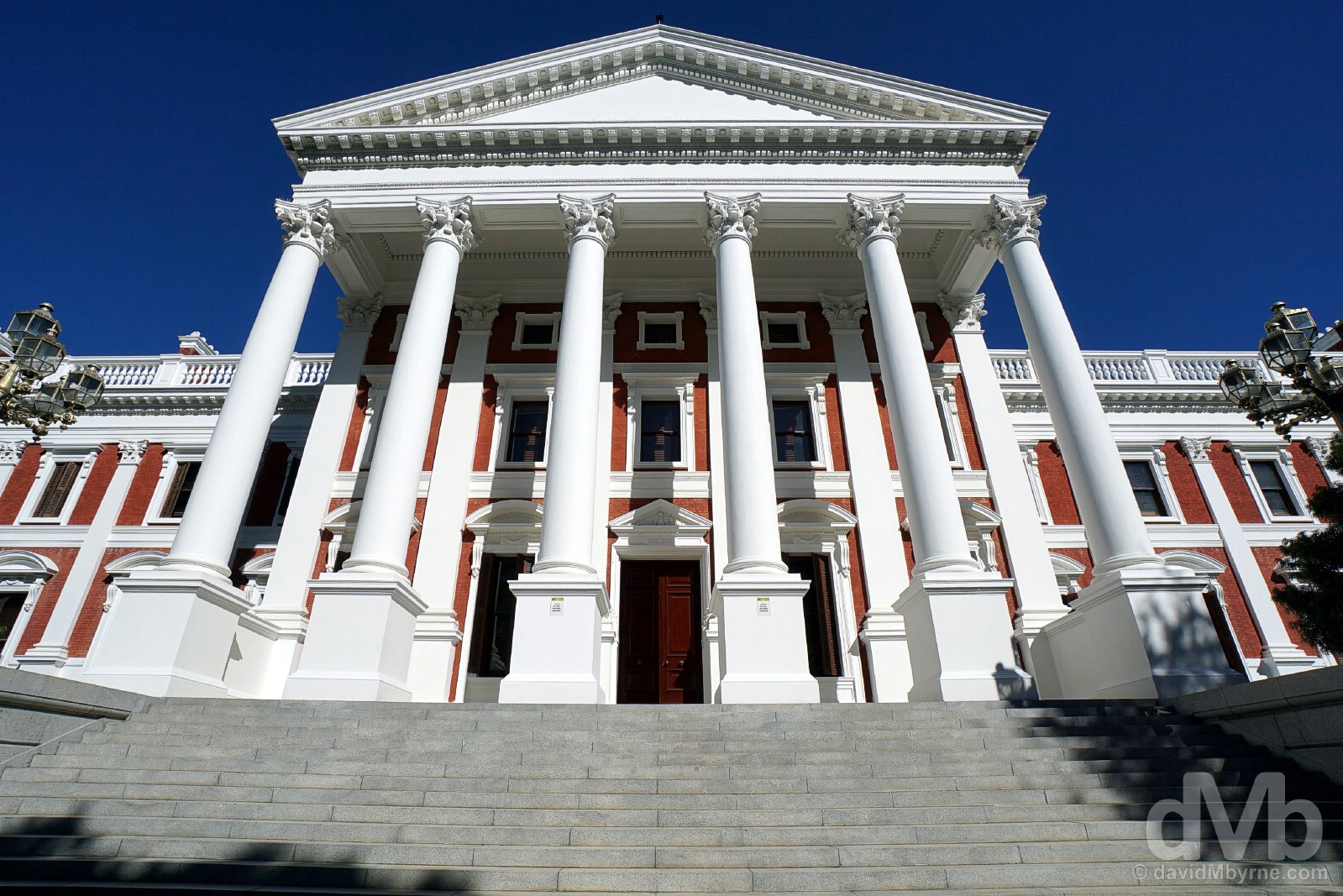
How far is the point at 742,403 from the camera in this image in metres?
12.9

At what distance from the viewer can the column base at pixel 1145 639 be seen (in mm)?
9758

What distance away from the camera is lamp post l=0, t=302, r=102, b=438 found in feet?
28.7

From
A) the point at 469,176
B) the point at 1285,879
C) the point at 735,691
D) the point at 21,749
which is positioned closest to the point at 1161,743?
the point at 1285,879

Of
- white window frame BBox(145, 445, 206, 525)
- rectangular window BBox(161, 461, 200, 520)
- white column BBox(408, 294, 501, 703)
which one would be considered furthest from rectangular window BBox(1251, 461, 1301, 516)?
rectangular window BBox(161, 461, 200, 520)

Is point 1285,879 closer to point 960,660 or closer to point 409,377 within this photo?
point 960,660

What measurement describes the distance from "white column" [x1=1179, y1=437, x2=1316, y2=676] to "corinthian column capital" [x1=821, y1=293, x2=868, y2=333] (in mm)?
12033

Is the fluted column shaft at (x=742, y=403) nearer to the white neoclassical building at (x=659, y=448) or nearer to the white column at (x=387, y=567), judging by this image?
the white neoclassical building at (x=659, y=448)

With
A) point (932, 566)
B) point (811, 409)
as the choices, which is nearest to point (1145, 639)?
point (932, 566)

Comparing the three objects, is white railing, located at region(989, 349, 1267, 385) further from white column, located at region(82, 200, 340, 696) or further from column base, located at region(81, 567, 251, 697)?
column base, located at region(81, 567, 251, 697)

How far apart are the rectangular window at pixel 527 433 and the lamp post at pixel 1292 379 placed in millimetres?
14242

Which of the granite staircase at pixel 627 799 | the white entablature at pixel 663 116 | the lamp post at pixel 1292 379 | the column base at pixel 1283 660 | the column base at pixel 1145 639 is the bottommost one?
the granite staircase at pixel 627 799

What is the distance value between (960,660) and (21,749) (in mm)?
11576

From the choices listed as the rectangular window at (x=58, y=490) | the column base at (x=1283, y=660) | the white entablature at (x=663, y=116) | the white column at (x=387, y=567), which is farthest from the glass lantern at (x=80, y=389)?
the column base at (x=1283, y=660)

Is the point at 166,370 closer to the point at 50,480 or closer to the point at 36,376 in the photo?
Answer: the point at 50,480
